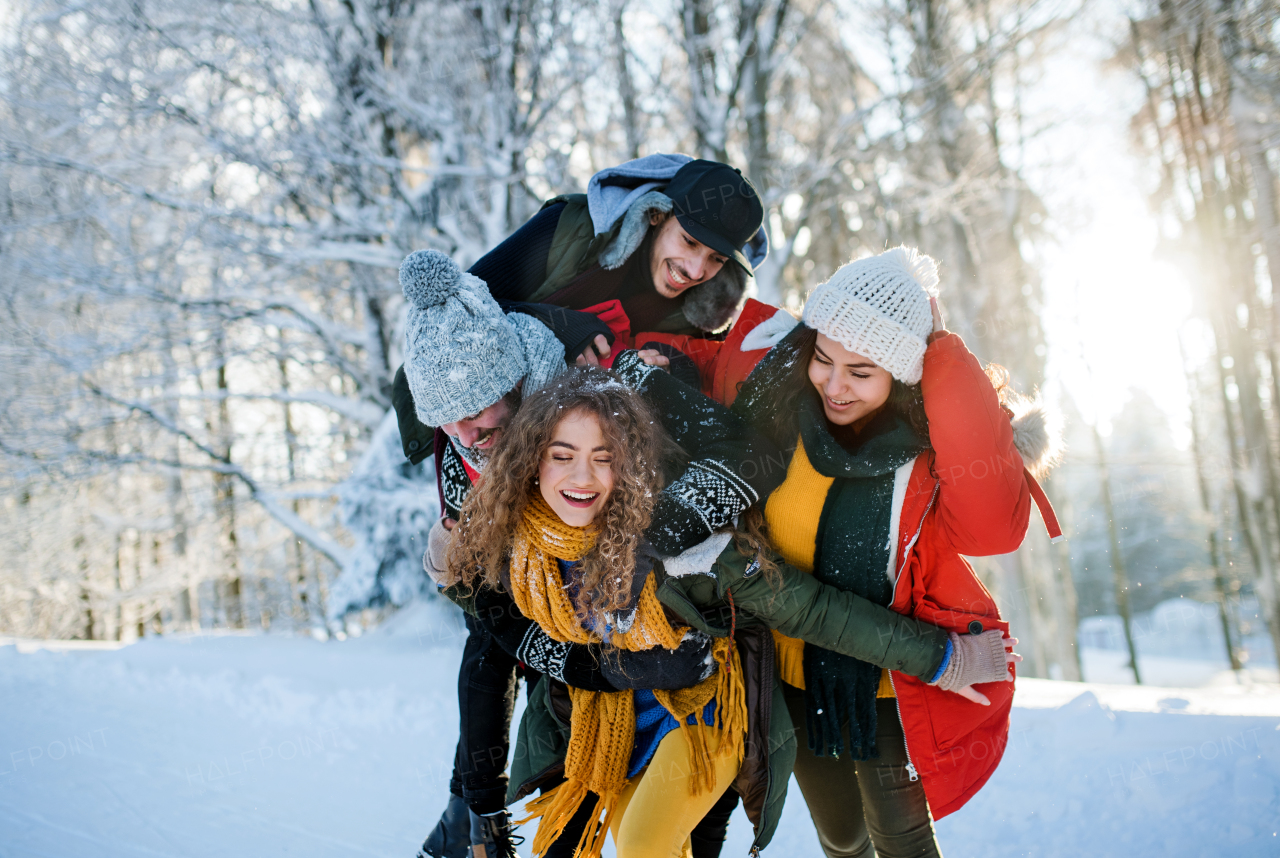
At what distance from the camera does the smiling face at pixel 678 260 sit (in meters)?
2.29

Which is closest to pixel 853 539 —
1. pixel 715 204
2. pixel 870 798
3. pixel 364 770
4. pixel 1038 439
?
pixel 1038 439

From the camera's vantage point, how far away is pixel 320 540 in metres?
7.19

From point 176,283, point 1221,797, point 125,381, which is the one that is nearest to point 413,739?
point 1221,797

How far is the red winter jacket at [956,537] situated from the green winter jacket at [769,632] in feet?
0.39

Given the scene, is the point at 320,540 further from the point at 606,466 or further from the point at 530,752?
the point at 606,466

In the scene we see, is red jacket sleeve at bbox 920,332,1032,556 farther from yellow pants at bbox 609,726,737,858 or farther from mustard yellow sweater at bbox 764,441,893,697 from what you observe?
yellow pants at bbox 609,726,737,858

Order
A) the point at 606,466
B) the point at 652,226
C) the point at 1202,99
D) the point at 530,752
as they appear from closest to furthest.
A: the point at 606,466 → the point at 530,752 → the point at 652,226 → the point at 1202,99

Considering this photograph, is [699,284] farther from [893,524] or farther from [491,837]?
[491,837]

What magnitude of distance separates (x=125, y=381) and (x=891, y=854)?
8.33 meters

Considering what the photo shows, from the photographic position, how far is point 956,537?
5.92ft

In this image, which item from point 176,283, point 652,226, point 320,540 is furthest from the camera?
point 320,540

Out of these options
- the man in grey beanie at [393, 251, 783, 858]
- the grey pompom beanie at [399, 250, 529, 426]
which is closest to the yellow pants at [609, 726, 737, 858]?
the man in grey beanie at [393, 251, 783, 858]

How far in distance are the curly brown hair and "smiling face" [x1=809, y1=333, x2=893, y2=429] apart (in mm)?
452

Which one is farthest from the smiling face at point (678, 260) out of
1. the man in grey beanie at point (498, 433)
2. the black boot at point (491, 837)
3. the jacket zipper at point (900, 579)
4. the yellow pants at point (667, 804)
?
the black boot at point (491, 837)
